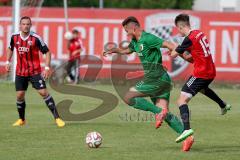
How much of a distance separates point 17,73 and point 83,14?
14440mm

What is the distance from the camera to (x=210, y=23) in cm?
2869

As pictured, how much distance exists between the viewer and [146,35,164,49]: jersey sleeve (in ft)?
40.5

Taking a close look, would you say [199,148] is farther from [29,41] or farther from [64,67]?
[64,67]

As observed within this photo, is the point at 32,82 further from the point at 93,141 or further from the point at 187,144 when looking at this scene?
the point at 187,144

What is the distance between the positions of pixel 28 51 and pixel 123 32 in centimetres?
1414

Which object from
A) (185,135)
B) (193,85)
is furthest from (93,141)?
(193,85)

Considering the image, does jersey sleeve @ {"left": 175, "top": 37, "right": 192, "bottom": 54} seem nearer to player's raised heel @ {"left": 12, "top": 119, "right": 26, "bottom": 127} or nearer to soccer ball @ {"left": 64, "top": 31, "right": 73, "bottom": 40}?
player's raised heel @ {"left": 12, "top": 119, "right": 26, "bottom": 127}

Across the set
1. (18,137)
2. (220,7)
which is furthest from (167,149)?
(220,7)

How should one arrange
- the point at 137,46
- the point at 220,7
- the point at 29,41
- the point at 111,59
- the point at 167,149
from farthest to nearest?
the point at 220,7, the point at 111,59, the point at 29,41, the point at 137,46, the point at 167,149

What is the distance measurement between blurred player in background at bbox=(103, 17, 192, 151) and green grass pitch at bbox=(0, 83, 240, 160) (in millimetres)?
536

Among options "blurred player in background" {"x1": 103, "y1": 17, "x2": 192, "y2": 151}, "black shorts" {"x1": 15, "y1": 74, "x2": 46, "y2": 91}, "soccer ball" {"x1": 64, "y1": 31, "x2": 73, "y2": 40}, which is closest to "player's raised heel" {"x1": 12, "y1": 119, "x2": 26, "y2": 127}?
"black shorts" {"x1": 15, "y1": 74, "x2": 46, "y2": 91}

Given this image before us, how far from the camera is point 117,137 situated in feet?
43.6

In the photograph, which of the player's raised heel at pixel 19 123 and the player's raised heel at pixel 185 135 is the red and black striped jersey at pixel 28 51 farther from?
the player's raised heel at pixel 185 135

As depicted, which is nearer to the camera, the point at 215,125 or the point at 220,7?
the point at 215,125
